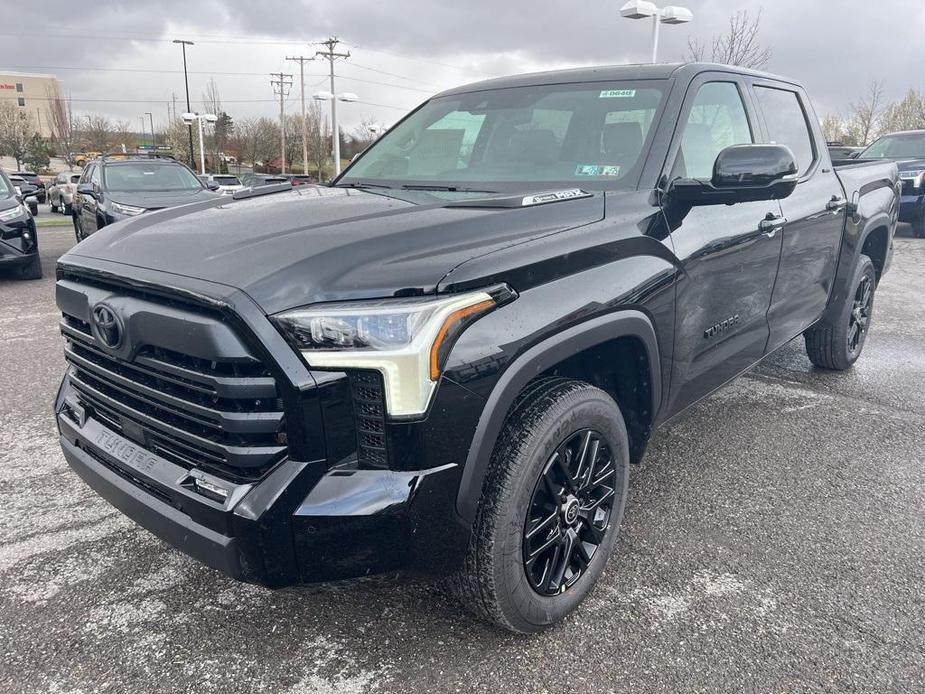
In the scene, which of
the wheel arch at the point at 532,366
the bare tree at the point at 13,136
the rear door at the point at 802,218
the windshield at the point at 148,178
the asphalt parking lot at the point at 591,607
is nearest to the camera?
the wheel arch at the point at 532,366

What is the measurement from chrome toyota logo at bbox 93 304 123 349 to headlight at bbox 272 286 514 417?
589 mm

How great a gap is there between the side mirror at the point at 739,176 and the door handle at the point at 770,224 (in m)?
0.53

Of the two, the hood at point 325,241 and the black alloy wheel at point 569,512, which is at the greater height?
the hood at point 325,241

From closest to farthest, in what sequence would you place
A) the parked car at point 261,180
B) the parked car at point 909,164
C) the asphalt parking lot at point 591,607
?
the asphalt parking lot at point 591,607 → the parked car at point 909,164 → the parked car at point 261,180

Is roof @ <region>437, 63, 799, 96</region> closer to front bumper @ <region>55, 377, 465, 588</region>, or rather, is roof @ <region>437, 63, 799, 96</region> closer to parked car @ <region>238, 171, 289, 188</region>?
front bumper @ <region>55, 377, 465, 588</region>

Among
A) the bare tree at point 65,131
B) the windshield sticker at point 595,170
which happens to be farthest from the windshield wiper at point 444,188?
the bare tree at point 65,131

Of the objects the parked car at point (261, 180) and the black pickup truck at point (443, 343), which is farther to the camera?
the parked car at point (261, 180)

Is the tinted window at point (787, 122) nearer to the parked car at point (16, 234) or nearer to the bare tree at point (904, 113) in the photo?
the parked car at point (16, 234)

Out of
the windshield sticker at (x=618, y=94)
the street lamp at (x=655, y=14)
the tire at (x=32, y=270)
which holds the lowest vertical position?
the tire at (x=32, y=270)

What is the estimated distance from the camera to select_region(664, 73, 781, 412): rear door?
106 inches

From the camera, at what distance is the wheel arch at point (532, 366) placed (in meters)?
1.88

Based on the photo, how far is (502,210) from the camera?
7.32ft

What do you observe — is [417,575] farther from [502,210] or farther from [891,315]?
[891,315]

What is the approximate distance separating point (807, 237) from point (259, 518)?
3135mm
